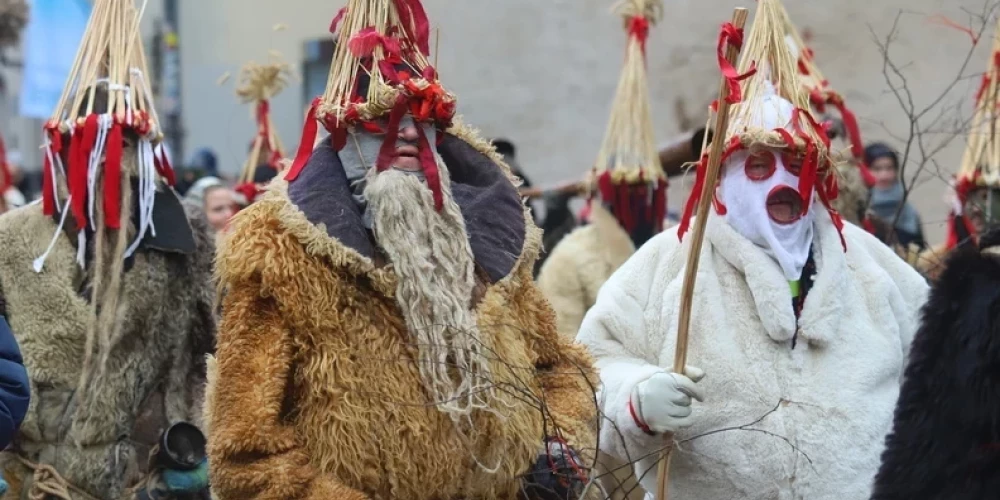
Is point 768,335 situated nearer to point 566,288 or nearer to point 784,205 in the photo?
point 784,205

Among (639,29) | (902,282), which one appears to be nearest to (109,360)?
(902,282)

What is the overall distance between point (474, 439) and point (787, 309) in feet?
4.04

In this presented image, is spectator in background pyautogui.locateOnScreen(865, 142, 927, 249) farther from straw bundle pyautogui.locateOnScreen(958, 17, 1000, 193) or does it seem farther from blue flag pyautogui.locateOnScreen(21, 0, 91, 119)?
blue flag pyautogui.locateOnScreen(21, 0, 91, 119)

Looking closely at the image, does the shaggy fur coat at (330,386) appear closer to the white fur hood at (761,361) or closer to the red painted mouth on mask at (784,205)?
the white fur hood at (761,361)

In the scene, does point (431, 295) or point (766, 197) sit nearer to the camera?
point (431, 295)

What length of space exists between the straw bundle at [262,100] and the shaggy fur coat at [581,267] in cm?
192

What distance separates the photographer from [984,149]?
7.49 m

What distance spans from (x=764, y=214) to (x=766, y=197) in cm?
6

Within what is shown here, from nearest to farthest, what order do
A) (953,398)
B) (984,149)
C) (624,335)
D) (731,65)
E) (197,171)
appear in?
(953,398)
(731,65)
(624,335)
(984,149)
(197,171)

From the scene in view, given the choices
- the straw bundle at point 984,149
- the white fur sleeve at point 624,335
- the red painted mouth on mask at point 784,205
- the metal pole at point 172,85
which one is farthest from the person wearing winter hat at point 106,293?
the metal pole at point 172,85

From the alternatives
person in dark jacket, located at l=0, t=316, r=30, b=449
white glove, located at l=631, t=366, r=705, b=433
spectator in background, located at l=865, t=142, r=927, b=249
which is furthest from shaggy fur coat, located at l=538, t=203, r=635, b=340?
person in dark jacket, located at l=0, t=316, r=30, b=449

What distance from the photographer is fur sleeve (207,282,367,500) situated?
387cm

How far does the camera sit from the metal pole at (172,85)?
19406 mm

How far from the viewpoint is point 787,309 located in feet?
15.8
